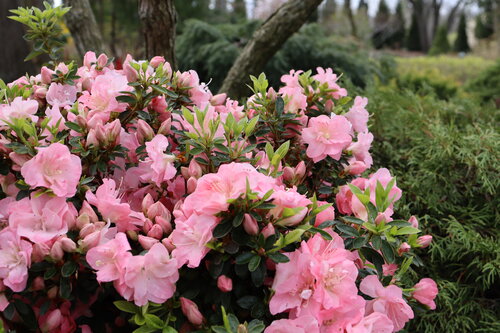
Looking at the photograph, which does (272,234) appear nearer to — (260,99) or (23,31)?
(260,99)

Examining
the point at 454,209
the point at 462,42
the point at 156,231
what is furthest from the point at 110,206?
the point at 462,42

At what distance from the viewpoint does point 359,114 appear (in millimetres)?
1381

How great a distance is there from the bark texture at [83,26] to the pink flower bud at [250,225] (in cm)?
199

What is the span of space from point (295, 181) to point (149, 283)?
1.51ft

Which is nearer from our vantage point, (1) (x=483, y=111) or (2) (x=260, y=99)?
(2) (x=260, y=99)

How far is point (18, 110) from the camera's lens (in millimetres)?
1066

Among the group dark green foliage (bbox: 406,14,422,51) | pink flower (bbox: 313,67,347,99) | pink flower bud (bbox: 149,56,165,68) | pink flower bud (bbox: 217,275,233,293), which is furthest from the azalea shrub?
dark green foliage (bbox: 406,14,422,51)

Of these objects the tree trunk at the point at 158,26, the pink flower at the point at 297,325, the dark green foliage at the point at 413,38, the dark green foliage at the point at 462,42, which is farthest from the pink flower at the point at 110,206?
the dark green foliage at the point at 413,38

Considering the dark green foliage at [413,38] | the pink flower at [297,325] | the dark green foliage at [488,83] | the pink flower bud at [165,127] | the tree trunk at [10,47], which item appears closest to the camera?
the pink flower at [297,325]

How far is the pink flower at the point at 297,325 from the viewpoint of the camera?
85 cm

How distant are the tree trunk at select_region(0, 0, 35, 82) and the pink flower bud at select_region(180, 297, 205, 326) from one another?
404 cm

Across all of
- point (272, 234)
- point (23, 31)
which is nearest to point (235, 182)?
point (272, 234)

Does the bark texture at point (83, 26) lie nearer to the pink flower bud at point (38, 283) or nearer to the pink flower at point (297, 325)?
the pink flower bud at point (38, 283)

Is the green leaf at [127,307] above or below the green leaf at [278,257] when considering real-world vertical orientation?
below
